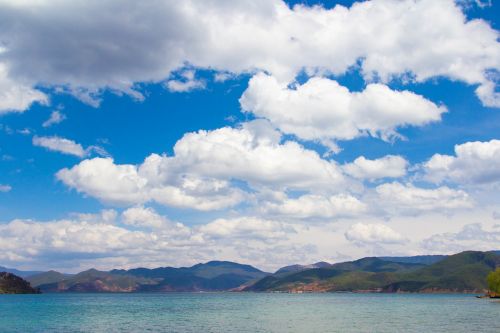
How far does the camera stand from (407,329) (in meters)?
130

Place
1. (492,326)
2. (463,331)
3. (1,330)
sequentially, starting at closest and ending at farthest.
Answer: (463,331) → (492,326) → (1,330)

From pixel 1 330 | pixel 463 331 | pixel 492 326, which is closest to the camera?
pixel 463 331

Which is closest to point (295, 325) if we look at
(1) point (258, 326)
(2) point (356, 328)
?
(1) point (258, 326)

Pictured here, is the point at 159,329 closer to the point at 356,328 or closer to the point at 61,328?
the point at 61,328

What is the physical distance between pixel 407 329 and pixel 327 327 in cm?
2210

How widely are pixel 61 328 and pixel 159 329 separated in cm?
3221

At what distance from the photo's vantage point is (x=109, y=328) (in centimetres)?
14325

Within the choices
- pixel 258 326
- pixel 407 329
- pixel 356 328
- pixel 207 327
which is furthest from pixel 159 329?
pixel 407 329

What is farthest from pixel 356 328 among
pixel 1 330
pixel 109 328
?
pixel 1 330

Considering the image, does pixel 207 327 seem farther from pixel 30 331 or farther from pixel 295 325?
pixel 30 331

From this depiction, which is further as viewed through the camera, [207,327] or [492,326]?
[207,327]

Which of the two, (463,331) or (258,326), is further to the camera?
(258,326)

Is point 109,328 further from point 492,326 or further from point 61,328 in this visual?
point 492,326

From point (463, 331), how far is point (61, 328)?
115m
